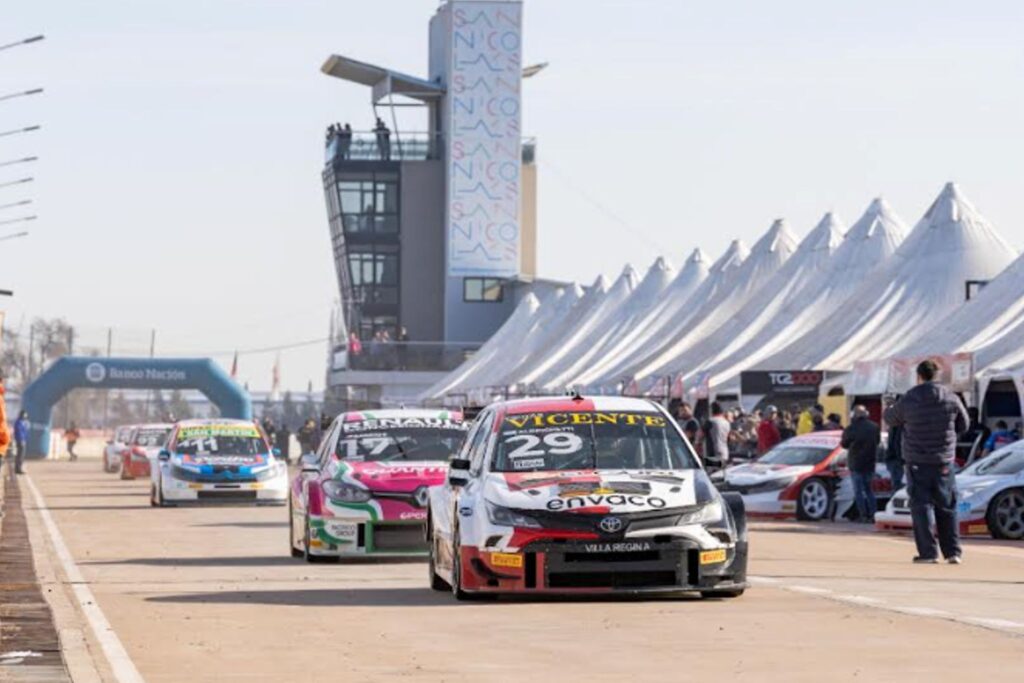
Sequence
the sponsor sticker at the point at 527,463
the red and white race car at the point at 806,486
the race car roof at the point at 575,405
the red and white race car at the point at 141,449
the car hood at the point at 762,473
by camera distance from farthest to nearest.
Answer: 1. the red and white race car at the point at 141,449
2. the car hood at the point at 762,473
3. the red and white race car at the point at 806,486
4. the race car roof at the point at 575,405
5. the sponsor sticker at the point at 527,463

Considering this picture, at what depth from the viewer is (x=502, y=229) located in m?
116

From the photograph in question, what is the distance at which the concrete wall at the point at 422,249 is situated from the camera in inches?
4678

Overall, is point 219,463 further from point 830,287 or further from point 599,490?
point 599,490

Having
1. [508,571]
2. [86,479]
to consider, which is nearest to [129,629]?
[508,571]

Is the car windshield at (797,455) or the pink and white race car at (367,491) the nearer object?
the pink and white race car at (367,491)

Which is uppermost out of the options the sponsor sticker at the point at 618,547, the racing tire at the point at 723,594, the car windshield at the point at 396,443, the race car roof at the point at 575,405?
the race car roof at the point at 575,405

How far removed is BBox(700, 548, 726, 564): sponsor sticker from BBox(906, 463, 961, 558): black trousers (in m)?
6.17

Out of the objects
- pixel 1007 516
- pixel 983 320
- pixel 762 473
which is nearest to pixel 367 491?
pixel 1007 516

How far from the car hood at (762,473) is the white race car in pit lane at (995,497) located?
18.2 feet

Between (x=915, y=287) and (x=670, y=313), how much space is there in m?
21.4

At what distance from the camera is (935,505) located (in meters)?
21.6

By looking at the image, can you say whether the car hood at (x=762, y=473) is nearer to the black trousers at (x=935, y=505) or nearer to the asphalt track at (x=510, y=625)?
the asphalt track at (x=510, y=625)

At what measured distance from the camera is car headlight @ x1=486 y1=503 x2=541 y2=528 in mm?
15648

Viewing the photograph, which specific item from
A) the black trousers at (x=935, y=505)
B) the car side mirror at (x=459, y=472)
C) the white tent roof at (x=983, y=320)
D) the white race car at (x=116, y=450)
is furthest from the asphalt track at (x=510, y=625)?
the white race car at (x=116, y=450)
